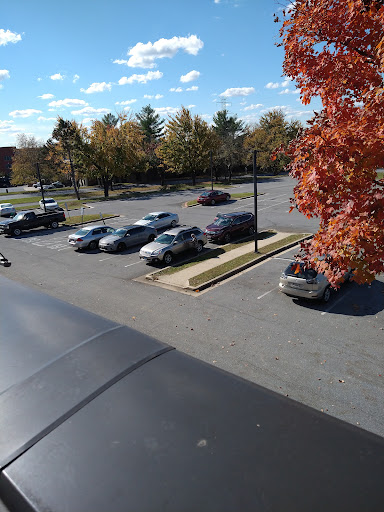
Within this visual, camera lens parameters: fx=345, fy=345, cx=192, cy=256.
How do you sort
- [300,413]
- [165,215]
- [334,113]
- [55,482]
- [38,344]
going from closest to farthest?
1. [55,482]
2. [300,413]
3. [38,344]
4. [334,113]
5. [165,215]

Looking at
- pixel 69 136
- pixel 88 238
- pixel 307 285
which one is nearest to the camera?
pixel 307 285

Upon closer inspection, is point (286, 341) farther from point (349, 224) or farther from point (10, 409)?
point (10, 409)

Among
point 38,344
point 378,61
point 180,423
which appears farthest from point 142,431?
point 378,61

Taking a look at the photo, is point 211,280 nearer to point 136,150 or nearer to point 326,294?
point 326,294

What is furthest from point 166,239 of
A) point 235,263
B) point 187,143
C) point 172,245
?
point 187,143

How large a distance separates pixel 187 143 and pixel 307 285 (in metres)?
49.9

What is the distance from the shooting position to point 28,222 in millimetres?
28859

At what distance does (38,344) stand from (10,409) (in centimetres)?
82

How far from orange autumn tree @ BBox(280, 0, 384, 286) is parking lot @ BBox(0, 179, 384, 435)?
3.37 meters

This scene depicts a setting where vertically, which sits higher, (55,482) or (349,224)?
(349,224)

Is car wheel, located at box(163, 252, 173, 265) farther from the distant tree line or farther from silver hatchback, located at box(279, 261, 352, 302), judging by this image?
the distant tree line

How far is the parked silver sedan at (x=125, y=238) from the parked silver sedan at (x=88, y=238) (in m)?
1.20

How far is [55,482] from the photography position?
2012 millimetres

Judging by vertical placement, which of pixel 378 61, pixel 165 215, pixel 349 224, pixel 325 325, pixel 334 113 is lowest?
pixel 325 325
